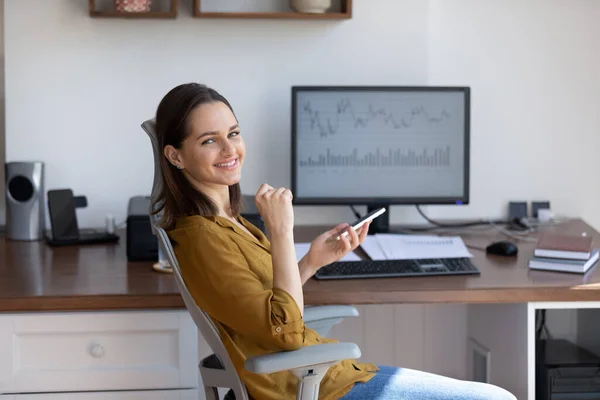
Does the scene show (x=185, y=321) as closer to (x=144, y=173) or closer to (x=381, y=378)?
(x=381, y=378)

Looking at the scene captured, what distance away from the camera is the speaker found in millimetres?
3104

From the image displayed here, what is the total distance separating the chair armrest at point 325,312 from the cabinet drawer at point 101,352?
1.03 feet

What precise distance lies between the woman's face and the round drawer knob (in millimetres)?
590

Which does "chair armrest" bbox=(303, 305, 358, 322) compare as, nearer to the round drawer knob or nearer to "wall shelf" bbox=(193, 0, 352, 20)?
the round drawer knob

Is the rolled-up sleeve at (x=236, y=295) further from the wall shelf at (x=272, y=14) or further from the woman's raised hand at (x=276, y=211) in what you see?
the wall shelf at (x=272, y=14)

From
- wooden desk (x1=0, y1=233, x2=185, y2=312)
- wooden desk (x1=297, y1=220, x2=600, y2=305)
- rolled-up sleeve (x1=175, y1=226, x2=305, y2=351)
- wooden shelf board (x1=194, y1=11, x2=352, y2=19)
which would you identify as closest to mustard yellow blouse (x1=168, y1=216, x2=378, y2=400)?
rolled-up sleeve (x1=175, y1=226, x2=305, y2=351)

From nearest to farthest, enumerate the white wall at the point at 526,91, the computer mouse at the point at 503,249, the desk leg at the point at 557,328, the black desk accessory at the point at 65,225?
the desk leg at the point at 557,328 < the computer mouse at the point at 503,249 < the black desk accessory at the point at 65,225 < the white wall at the point at 526,91

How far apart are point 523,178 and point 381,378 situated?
1523 mm

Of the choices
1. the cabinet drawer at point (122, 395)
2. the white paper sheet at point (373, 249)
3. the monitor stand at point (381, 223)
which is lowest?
the cabinet drawer at point (122, 395)

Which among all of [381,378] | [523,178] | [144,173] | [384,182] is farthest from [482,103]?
[381,378]

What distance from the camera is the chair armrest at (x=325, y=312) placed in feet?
7.48

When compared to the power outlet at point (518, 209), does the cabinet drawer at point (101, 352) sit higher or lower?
lower

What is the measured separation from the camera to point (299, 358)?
6.13 feet

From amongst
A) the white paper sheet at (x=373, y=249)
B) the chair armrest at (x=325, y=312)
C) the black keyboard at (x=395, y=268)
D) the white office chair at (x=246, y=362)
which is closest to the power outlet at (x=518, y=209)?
the white paper sheet at (x=373, y=249)
